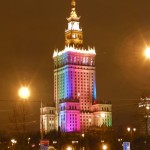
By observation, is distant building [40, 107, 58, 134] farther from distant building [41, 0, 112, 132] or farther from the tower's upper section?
the tower's upper section

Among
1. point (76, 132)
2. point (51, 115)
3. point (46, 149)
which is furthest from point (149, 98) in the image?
point (51, 115)

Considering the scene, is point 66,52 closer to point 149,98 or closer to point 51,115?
point 51,115

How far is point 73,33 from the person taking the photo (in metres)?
178

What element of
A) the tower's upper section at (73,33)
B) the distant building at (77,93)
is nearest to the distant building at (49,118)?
the distant building at (77,93)

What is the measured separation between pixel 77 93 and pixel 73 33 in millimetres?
24090

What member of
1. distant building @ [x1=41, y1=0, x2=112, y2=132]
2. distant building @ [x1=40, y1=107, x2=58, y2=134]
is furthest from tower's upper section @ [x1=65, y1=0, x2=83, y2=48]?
distant building @ [x1=40, y1=107, x2=58, y2=134]

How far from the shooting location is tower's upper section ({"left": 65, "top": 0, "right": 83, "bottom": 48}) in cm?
17725

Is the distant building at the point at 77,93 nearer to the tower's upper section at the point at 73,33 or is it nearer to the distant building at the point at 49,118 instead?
the distant building at the point at 49,118

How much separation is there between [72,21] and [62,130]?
140 feet

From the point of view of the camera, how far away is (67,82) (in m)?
166

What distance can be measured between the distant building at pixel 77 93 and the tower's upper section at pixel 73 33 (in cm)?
115

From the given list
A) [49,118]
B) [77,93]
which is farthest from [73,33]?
[49,118]

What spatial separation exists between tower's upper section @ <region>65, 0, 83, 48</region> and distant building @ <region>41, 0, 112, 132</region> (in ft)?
3.77

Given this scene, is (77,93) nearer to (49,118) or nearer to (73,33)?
(49,118)
